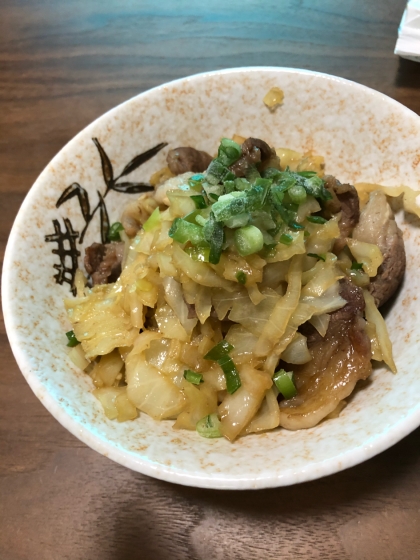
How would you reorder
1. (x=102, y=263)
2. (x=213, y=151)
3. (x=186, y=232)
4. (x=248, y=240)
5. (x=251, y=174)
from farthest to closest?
1. (x=213, y=151)
2. (x=102, y=263)
3. (x=251, y=174)
4. (x=186, y=232)
5. (x=248, y=240)

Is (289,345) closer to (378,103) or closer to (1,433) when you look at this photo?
(378,103)

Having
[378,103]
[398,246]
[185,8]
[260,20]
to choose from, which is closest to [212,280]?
[398,246]

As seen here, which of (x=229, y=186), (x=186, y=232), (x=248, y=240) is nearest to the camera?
(x=248, y=240)

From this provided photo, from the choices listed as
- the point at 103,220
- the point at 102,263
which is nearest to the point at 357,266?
the point at 102,263

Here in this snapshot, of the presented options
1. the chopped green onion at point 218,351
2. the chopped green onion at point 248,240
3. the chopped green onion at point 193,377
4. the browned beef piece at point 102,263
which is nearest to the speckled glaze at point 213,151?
the browned beef piece at point 102,263

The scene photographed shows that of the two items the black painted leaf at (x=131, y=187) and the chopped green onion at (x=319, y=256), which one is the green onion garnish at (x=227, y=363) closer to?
the chopped green onion at (x=319, y=256)

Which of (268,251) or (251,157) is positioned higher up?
(251,157)

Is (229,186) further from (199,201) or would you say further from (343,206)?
(343,206)
